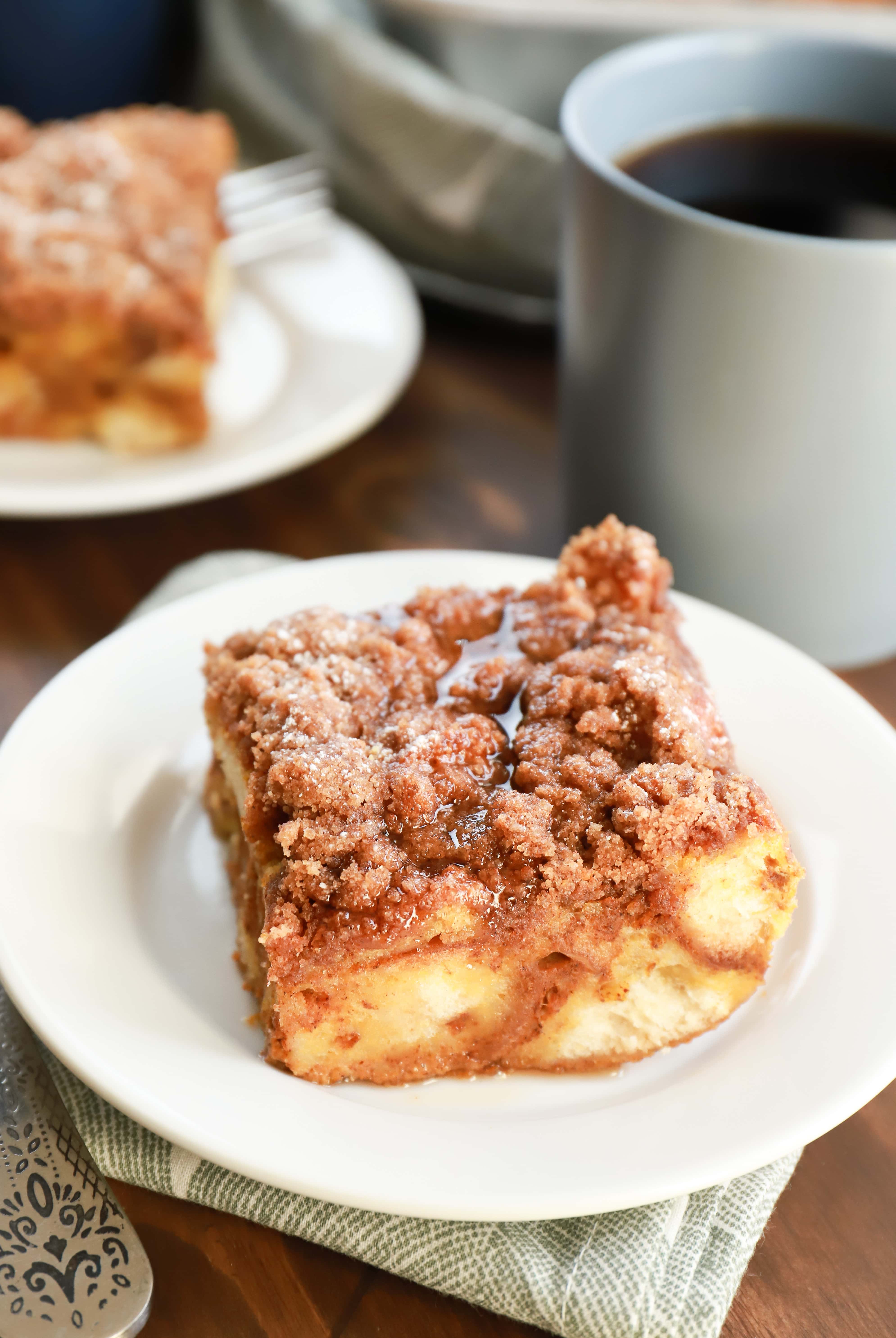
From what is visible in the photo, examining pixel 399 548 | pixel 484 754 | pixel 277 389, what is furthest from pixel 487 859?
pixel 277 389

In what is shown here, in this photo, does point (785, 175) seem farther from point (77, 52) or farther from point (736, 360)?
point (77, 52)

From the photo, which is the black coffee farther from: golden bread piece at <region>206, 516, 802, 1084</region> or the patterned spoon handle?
the patterned spoon handle

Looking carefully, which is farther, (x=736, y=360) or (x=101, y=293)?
(x=101, y=293)

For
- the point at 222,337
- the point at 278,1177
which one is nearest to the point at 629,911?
the point at 278,1177

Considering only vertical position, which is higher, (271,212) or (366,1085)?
(271,212)

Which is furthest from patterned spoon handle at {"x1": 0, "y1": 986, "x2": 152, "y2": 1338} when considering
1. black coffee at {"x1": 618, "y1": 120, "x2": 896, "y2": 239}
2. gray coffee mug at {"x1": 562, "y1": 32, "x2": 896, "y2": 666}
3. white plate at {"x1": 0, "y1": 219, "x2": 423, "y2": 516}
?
black coffee at {"x1": 618, "y1": 120, "x2": 896, "y2": 239}

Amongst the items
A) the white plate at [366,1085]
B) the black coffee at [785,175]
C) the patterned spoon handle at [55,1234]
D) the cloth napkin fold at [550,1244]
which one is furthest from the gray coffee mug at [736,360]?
the patterned spoon handle at [55,1234]

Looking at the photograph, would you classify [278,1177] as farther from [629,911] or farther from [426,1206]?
[629,911]
